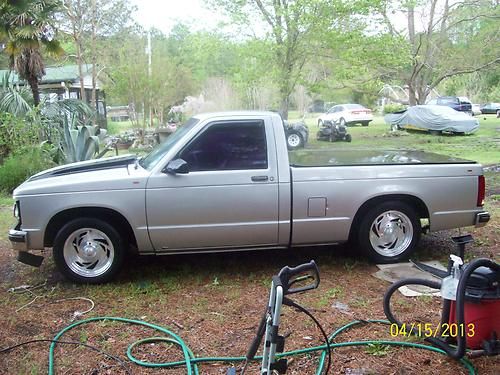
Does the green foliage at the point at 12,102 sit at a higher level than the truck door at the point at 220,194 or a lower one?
higher

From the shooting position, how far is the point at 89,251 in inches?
186

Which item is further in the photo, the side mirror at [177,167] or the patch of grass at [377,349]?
the side mirror at [177,167]

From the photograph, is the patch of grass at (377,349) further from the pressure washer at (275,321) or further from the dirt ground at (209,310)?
the pressure washer at (275,321)

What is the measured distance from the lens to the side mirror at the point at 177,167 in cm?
458

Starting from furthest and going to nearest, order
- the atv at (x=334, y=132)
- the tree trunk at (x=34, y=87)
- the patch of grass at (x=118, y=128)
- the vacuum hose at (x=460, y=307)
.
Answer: the patch of grass at (x=118, y=128), the atv at (x=334, y=132), the tree trunk at (x=34, y=87), the vacuum hose at (x=460, y=307)

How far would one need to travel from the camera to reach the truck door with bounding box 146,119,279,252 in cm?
466

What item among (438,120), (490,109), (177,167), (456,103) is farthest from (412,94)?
(177,167)

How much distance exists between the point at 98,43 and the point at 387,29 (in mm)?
15350

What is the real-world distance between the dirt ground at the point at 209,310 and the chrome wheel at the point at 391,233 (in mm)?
288

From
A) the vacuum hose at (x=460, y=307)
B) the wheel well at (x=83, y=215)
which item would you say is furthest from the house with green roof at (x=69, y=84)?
the vacuum hose at (x=460, y=307)

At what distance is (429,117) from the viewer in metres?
22.3

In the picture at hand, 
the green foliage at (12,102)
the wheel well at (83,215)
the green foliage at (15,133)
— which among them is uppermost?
the green foliage at (12,102)

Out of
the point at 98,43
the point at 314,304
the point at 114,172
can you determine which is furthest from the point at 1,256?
the point at 98,43

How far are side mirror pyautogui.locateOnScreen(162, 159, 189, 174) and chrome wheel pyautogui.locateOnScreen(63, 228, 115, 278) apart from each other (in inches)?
35.1
